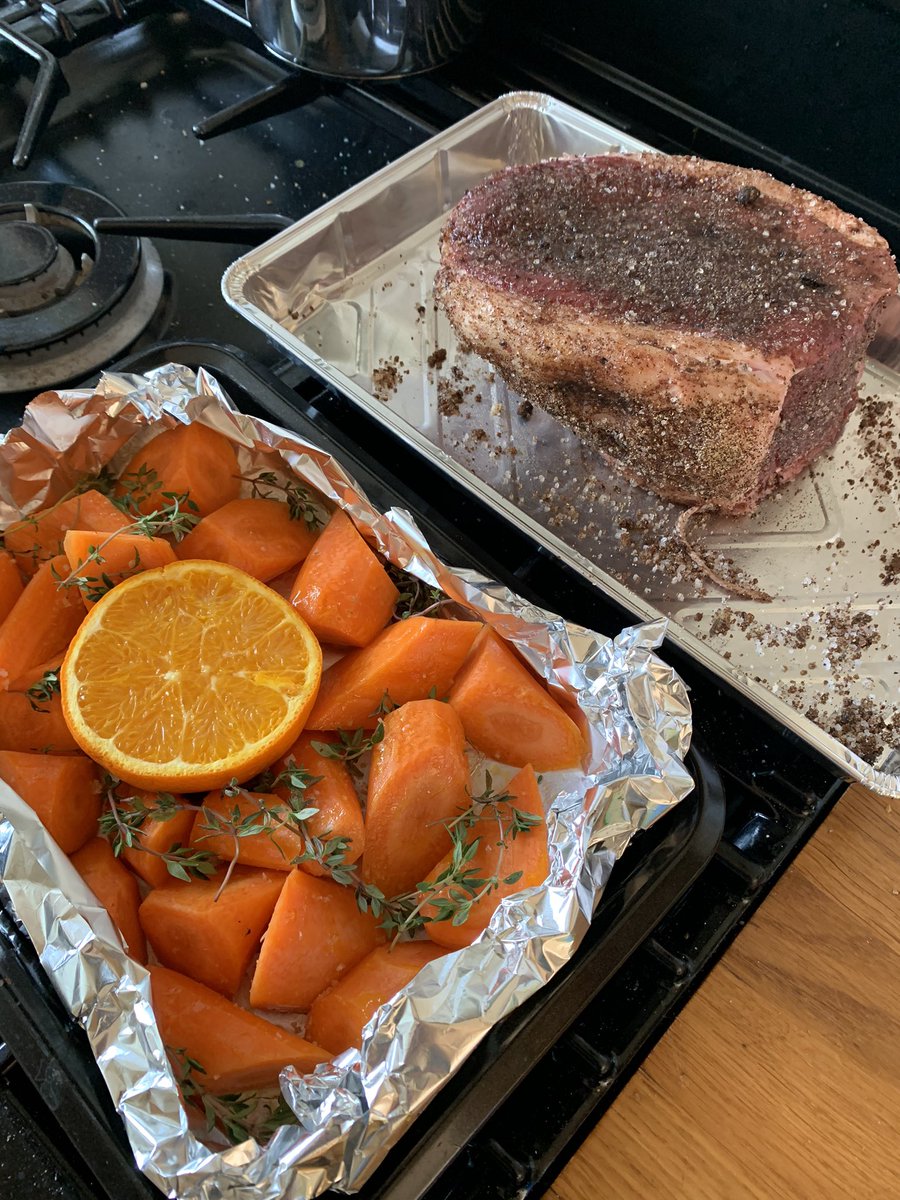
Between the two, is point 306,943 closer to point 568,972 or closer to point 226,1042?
point 226,1042

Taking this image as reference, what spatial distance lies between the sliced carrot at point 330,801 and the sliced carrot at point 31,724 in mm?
266

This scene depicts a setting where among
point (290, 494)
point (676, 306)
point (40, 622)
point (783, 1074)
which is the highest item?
point (676, 306)

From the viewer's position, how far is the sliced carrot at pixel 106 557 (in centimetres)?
116

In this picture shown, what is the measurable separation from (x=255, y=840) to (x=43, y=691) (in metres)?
0.31

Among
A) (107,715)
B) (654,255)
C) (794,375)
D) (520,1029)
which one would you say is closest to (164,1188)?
(520,1029)

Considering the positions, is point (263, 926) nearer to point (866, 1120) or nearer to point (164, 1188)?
point (164, 1188)

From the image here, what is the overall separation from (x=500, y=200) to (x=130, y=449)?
0.66m

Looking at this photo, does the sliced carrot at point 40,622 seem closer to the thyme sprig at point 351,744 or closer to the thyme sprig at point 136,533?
the thyme sprig at point 136,533

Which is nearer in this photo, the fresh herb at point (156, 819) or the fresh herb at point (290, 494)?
the fresh herb at point (156, 819)

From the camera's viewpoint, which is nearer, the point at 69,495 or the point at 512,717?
the point at 512,717

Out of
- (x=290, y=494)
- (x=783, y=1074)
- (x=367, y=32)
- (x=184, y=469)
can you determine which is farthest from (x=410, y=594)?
(x=367, y=32)

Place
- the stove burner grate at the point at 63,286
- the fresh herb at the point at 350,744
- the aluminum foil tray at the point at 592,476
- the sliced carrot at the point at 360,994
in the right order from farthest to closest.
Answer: the stove burner grate at the point at 63,286 → the aluminum foil tray at the point at 592,476 → the fresh herb at the point at 350,744 → the sliced carrot at the point at 360,994

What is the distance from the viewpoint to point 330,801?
1.06m

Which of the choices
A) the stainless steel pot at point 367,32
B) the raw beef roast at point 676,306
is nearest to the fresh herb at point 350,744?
the raw beef roast at point 676,306
